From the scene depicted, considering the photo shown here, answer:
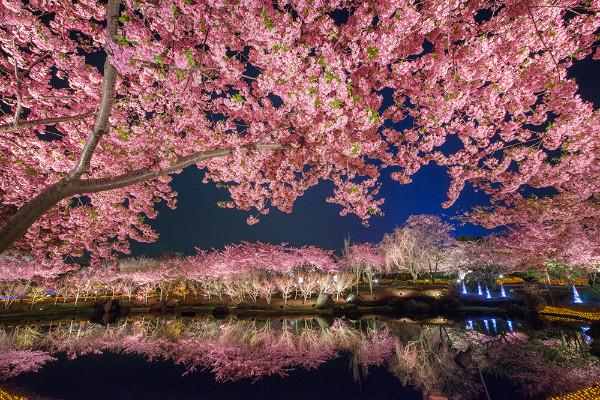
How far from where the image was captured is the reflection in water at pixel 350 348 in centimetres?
1206

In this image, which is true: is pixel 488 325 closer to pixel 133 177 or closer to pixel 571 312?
pixel 571 312

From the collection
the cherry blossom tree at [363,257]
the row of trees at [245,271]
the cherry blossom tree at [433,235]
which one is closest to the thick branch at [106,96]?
the row of trees at [245,271]

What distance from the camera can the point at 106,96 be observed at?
229 inches

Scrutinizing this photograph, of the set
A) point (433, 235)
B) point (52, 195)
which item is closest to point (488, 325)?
point (433, 235)

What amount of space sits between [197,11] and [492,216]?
56.3 feet

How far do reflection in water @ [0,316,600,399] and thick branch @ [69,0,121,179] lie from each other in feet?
33.2

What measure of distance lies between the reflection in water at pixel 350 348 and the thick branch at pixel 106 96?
10129 millimetres

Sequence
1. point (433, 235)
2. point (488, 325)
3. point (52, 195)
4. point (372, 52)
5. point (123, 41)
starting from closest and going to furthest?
point (123, 41) → point (52, 195) → point (372, 52) → point (488, 325) → point (433, 235)

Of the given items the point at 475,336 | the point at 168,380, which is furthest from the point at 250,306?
the point at 475,336

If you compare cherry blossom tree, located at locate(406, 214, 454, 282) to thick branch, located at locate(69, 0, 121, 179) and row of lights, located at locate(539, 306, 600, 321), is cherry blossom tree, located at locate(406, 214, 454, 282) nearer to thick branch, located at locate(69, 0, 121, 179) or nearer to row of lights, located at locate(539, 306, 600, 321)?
row of lights, located at locate(539, 306, 600, 321)

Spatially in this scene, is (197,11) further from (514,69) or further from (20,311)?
(20,311)

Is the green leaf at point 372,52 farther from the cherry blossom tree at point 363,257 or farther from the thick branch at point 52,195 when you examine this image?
the cherry blossom tree at point 363,257

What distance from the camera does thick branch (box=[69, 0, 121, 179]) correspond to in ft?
17.7

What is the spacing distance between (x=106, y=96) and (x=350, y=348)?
1543 centimetres
